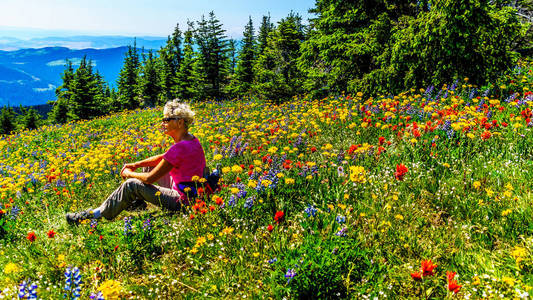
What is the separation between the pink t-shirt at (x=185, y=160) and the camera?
12.9ft

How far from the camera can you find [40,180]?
6289 mm

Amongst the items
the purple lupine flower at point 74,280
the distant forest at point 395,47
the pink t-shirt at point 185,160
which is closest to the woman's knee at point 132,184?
the pink t-shirt at point 185,160

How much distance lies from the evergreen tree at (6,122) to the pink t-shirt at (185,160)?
4860cm

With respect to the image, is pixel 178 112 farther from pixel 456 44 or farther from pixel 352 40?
pixel 352 40

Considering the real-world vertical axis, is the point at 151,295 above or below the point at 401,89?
below

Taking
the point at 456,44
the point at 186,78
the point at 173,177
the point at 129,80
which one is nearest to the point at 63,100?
the point at 129,80

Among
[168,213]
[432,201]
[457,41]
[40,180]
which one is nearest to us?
[432,201]

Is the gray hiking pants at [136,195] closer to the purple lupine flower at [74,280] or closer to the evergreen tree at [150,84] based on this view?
the purple lupine flower at [74,280]

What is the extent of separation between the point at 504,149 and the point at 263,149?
3.93 metres

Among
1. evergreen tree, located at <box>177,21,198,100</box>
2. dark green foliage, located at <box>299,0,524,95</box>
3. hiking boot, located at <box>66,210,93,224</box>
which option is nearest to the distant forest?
dark green foliage, located at <box>299,0,524,95</box>

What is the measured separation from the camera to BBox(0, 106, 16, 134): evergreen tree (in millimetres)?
39250

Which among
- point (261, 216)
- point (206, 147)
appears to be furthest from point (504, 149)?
point (206, 147)

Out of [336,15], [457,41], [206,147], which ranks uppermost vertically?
[336,15]

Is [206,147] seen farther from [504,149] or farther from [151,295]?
[504,149]
